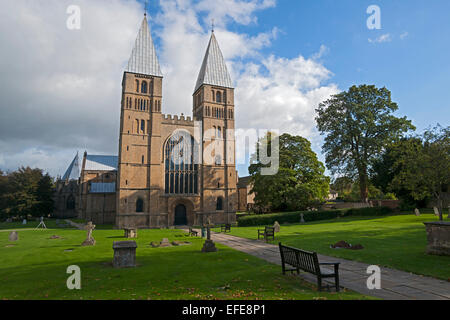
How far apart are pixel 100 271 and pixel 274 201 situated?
30.1m

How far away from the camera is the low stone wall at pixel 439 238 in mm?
11078

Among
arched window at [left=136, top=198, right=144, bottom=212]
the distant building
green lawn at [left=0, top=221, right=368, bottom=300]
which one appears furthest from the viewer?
the distant building

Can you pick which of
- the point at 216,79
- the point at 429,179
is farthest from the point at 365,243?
the point at 216,79

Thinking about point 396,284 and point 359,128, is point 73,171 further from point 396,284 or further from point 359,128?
point 396,284

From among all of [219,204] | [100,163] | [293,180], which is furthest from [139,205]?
[293,180]

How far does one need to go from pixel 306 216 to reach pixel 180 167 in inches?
700

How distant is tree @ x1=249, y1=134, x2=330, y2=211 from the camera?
36.9 m

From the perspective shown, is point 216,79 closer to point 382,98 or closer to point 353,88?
point 353,88

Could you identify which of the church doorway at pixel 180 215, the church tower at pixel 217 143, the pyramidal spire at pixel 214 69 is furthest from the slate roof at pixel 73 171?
the pyramidal spire at pixel 214 69

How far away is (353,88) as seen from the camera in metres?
37.7

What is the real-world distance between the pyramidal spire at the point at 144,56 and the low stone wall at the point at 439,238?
35768mm

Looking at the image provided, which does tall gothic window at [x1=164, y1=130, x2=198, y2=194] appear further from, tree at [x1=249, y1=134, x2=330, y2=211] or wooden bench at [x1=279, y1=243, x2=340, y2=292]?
wooden bench at [x1=279, y1=243, x2=340, y2=292]

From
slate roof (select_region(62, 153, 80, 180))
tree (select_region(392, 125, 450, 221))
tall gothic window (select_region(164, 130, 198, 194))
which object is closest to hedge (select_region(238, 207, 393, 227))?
tall gothic window (select_region(164, 130, 198, 194))

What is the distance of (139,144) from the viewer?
3688 centimetres
